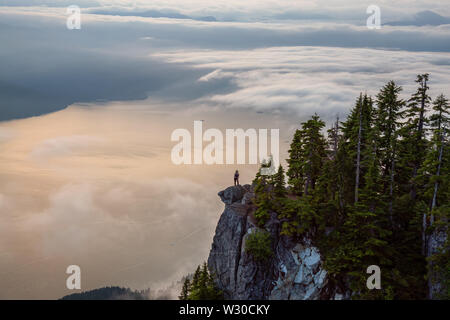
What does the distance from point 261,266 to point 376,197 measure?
1655 centimetres

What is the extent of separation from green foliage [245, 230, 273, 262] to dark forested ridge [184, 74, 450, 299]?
0.68ft

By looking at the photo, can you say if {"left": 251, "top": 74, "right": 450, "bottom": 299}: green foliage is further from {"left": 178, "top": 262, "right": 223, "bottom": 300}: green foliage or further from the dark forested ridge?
{"left": 178, "top": 262, "right": 223, "bottom": 300}: green foliage

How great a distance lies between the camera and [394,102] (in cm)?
5416

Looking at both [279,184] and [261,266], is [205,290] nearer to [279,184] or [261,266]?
[261,266]

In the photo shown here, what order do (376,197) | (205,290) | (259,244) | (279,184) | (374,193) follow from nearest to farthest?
(376,197), (374,193), (259,244), (279,184), (205,290)

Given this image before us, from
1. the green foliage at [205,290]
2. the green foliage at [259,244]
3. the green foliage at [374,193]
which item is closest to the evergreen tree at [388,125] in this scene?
the green foliage at [374,193]

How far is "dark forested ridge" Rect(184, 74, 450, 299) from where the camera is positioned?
44.8 m

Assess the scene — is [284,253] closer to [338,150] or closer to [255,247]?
[255,247]

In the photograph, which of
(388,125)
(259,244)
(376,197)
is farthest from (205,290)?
(388,125)

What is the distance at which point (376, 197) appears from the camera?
46.6 m

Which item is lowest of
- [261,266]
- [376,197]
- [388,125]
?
[261,266]

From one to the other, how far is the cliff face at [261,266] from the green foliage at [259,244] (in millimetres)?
911

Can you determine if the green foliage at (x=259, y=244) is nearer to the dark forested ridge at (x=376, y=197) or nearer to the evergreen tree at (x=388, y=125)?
the dark forested ridge at (x=376, y=197)
